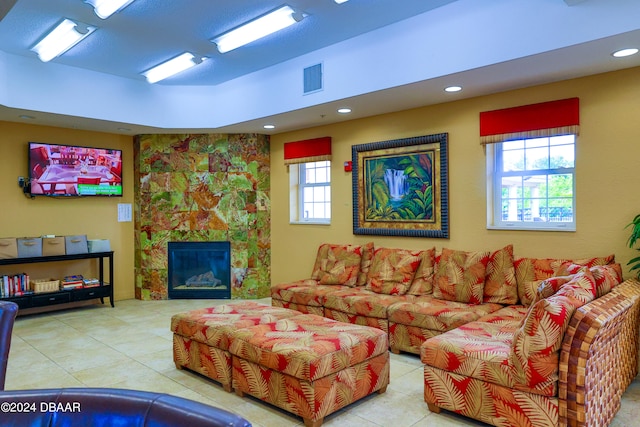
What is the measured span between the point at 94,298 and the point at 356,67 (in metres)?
4.56

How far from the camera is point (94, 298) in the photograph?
19.2ft

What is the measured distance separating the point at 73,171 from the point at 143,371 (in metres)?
3.49

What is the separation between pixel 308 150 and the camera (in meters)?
5.89

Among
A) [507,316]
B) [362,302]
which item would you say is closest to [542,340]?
[507,316]

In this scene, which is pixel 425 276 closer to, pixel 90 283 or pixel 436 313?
pixel 436 313

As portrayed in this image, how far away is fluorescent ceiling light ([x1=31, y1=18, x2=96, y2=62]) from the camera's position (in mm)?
3777

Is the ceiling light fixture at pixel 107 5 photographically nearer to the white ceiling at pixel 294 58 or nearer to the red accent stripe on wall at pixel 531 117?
the white ceiling at pixel 294 58

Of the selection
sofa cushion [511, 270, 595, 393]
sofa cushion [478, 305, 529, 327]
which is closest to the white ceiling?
sofa cushion [511, 270, 595, 393]

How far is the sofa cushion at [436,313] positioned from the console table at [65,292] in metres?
4.02

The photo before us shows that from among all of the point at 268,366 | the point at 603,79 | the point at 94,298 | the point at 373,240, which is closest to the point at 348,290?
the point at 373,240

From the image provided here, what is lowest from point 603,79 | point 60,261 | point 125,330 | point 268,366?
point 125,330

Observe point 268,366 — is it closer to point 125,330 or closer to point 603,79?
point 125,330

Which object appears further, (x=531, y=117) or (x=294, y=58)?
(x=294, y=58)

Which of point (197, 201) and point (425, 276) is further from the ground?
point (197, 201)
